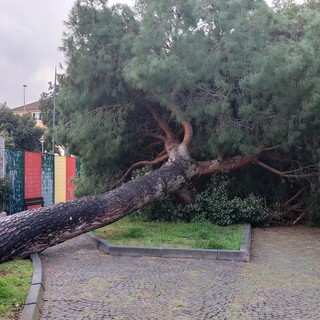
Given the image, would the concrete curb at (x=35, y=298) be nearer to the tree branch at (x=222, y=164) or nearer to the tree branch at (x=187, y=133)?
the tree branch at (x=187, y=133)

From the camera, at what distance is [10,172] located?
12406mm

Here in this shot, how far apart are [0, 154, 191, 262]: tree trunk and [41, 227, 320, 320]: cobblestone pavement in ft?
1.43

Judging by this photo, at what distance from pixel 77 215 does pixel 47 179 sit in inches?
Answer: 322

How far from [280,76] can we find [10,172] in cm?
780

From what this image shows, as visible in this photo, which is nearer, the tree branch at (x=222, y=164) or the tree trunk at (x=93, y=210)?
the tree trunk at (x=93, y=210)

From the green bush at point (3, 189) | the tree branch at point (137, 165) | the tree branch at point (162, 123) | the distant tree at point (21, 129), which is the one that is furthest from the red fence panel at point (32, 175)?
the distant tree at point (21, 129)

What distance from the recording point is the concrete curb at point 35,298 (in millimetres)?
4320

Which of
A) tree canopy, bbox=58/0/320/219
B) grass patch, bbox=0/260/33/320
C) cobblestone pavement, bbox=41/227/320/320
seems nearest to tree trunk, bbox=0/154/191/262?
grass patch, bbox=0/260/33/320

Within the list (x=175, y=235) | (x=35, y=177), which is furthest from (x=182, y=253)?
(x=35, y=177)

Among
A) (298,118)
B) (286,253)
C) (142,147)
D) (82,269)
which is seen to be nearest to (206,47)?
(298,118)

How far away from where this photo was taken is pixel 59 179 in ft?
56.4

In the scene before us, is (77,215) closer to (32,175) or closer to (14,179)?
(14,179)

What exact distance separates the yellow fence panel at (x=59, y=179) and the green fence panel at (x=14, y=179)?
3.44 m

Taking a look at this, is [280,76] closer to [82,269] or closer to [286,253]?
[286,253]
